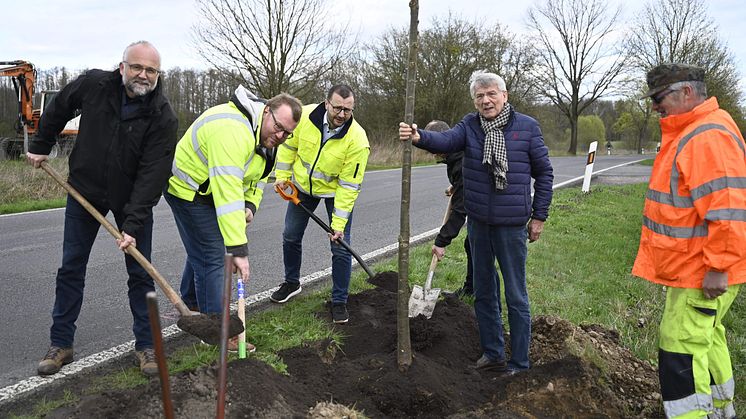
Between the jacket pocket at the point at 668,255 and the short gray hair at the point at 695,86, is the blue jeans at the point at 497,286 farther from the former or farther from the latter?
the short gray hair at the point at 695,86

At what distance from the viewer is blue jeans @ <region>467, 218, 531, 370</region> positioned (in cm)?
363

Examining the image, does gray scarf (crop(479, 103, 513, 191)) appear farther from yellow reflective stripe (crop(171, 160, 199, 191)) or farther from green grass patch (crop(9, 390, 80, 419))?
green grass patch (crop(9, 390, 80, 419))

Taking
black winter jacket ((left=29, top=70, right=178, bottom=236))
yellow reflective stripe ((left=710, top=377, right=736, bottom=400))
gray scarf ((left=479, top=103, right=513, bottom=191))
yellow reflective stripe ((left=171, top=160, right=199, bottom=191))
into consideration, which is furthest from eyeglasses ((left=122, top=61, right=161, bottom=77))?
yellow reflective stripe ((left=710, top=377, right=736, bottom=400))

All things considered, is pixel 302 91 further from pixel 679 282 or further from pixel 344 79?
pixel 679 282

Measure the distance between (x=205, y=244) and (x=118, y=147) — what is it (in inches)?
32.7

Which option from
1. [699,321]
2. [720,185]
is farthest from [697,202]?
[699,321]

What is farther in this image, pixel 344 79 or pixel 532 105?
pixel 532 105

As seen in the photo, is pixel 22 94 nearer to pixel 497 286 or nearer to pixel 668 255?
pixel 497 286

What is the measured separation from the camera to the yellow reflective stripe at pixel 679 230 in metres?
2.80

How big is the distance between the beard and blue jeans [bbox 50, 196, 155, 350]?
834 mm

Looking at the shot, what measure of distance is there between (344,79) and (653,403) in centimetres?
2509

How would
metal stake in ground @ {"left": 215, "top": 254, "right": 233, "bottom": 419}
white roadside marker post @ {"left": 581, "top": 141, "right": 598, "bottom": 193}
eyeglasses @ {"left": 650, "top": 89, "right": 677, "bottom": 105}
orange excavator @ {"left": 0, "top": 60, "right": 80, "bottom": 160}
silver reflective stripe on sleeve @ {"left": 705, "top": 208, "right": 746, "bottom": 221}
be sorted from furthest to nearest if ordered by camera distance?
1. orange excavator @ {"left": 0, "top": 60, "right": 80, "bottom": 160}
2. white roadside marker post @ {"left": 581, "top": 141, "right": 598, "bottom": 193}
3. eyeglasses @ {"left": 650, "top": 89, "right": 677, "bottom": 105}
4. silver reflective stripe on sleeve @ {"left": 705, "top": 208, "right": 746, "bottom": 221}
5. metal stake in ground @ {"left": 215, "top": 254, "right": 233, "bottom": 419}

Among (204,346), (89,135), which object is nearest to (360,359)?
(204,346)

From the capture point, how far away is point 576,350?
3721mm
